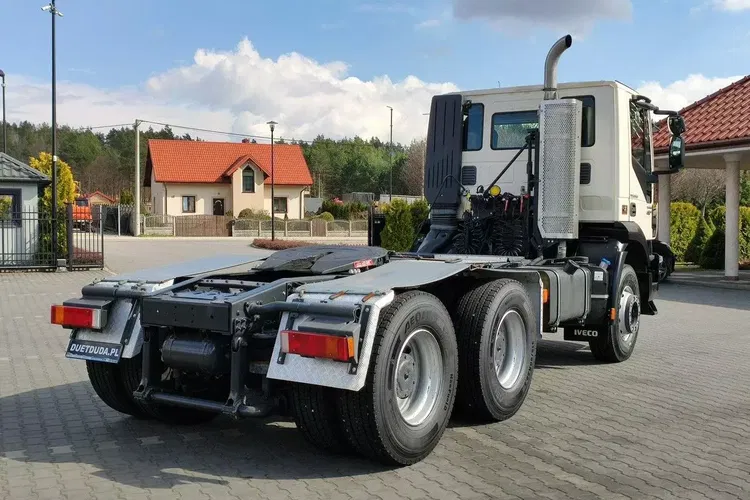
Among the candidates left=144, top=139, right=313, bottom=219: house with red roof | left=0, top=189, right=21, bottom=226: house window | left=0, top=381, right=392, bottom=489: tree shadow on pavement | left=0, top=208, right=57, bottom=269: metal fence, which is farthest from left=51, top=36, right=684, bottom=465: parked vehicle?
left=144, top=139, right=313, bottom=219: house with red roof

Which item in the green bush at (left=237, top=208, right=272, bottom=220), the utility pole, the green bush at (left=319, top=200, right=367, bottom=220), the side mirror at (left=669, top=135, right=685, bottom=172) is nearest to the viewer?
the side mirror at (left=669, top=135, right=685, bottom=172)

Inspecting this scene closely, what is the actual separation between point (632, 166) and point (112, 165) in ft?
316

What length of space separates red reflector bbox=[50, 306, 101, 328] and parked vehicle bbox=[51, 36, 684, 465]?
1cm

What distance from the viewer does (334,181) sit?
343 feet

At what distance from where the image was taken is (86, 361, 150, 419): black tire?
5.85m

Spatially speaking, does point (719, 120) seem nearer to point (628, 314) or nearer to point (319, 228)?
point (628, 314)

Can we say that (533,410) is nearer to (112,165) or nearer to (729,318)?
(729,318)

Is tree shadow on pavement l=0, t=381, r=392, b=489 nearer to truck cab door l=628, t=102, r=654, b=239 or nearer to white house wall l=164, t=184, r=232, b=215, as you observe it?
truck cab door l=628, t=102, r=654, b=239

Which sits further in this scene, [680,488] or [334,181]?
[334,181]

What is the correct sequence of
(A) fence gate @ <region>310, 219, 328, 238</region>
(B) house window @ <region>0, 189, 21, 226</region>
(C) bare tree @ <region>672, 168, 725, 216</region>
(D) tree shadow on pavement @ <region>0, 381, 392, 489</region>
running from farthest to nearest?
(C) bare tree @ <region>672, 168, 725, 216</region> → (A) fence gate @ <region>310, 219, 328, 238</region> → (B) house window @ <region>0, 189, 21, 226</region> → (D) tree shadow on pavement @ <region>0, 381, 392, 489</region>

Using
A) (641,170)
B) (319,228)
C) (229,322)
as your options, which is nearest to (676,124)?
(641,170)

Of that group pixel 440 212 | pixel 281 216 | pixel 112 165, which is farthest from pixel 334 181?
pixel 440 212

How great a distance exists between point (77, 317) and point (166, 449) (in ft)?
3.72

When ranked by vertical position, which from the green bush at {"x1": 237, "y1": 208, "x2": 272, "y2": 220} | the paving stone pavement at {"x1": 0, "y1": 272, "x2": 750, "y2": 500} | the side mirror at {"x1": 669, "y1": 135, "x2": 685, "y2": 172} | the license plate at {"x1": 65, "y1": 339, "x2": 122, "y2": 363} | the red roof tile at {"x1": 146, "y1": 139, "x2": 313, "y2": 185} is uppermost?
the red roof tile at {"x1": 146, "y1": 139, "x2": 313, "y2": 185}
